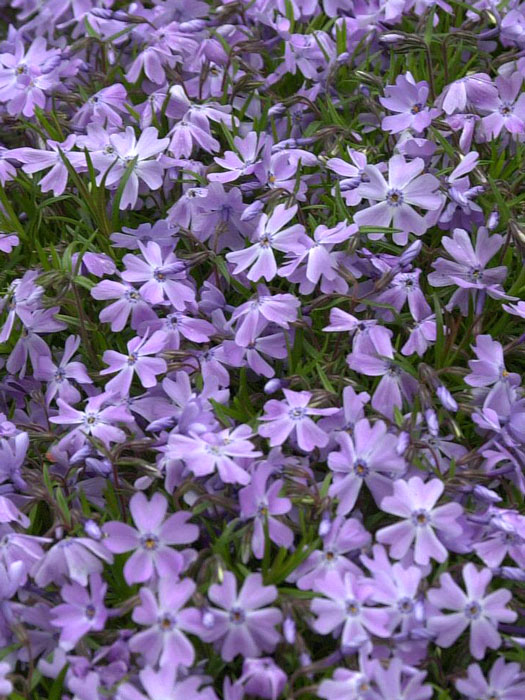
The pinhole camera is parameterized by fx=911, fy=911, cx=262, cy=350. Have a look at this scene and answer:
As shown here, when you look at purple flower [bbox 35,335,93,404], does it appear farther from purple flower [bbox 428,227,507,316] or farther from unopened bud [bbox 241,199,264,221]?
purple flower [bbox 428,227,507,316]

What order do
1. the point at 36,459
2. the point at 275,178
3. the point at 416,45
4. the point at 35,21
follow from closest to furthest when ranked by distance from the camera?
the point at 36,459
the point at 275,178
the point at 416,45
the point at 35,21

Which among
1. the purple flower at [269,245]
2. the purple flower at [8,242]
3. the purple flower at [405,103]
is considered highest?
the purple flower at [405,103]

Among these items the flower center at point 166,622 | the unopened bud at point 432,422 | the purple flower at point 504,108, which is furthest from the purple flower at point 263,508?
the purple flower at point 504,108

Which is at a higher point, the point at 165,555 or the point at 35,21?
the point at 35,21

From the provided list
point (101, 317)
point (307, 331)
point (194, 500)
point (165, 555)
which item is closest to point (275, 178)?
Answer: point (307, 331)

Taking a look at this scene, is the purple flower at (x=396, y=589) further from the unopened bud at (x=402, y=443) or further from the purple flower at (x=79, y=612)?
the purple flower at (x=79, y=612)

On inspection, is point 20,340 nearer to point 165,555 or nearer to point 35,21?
point 165,555
